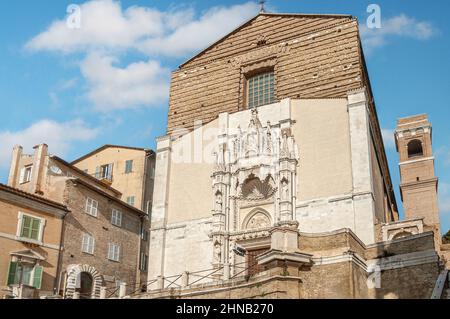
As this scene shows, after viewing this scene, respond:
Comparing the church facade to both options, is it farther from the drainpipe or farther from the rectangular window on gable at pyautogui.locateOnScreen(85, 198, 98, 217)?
Answer: the drainpipe

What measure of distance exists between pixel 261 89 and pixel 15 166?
47.5ft

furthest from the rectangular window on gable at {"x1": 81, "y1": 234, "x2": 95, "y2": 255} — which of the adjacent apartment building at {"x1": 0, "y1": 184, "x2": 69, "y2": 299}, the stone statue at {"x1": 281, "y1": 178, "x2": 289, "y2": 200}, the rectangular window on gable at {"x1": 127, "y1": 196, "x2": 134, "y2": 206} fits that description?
the stone statue at {"x1": 281, "y1": 178, "x2": 289, "y2": 200}

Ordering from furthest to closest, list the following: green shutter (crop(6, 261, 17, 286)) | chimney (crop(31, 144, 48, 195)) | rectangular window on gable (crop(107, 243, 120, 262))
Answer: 1. rectangular window on gable (crop(107, 243, 120, 262))
2. chimney (crop(31, 144, 48, 195))
3. green shutter (crop(6, 261, 17, 286))

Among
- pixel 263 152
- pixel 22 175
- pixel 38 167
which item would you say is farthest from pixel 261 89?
pixel 22 175

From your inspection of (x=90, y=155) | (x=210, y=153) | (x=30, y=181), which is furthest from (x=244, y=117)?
(x=90, y=155)

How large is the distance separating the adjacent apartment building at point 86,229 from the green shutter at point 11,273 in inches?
103

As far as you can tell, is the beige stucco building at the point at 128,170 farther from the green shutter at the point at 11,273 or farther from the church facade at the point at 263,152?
the green shutter at the point at 11,273

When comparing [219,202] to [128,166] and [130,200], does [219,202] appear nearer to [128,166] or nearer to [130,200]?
[130,200]

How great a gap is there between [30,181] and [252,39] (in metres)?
14.8

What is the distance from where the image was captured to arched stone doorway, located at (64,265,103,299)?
2730 cm

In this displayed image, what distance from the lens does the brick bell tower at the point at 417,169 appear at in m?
45.1

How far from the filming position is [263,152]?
28141mm

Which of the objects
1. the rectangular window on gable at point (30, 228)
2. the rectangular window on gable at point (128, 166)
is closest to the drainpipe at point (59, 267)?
the rectangular window on gable at point (30, 228)

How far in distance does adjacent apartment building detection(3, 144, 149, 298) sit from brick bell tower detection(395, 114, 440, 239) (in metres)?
22.6
